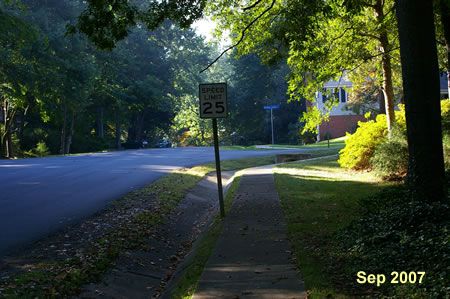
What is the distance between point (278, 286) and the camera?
6.11 m

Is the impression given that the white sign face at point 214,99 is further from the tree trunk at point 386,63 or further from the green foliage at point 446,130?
the tree trunk at point 386,63

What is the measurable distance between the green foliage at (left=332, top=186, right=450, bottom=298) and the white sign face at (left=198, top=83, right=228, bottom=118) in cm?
458

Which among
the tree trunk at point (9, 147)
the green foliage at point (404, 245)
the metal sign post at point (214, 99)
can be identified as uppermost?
the metal sign post at point (214, 99)

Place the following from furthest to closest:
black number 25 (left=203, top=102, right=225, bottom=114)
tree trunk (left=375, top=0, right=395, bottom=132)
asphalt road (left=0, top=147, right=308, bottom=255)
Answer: tree trunk (left=375, top=0, right=395, bottom=132), black number 25 (left=203, top=102, right=225, bottom=114), asphalt road (left=0, top=147, right=308, bottom=255)

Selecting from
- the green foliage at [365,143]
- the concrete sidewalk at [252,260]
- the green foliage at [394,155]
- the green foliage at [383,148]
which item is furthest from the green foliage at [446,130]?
the concrete sidewalk at [252,260]

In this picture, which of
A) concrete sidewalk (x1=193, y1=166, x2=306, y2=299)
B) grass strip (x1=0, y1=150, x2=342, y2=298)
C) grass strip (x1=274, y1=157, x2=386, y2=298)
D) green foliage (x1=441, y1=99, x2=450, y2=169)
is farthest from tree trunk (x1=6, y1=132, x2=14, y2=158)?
green foliage (x1=441, y1=99, x2=450, y2=169)

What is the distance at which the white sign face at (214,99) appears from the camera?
11.5 metres

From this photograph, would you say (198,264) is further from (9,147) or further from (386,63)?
(9,147)

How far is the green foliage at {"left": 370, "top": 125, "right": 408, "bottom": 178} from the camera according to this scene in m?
15.2

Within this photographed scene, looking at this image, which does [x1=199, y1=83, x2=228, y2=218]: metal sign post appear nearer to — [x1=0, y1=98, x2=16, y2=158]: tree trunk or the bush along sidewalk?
the bush along sidewalk

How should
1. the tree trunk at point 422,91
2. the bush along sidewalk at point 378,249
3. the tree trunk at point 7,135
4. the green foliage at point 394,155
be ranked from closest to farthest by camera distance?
the bush along sidewalk at point 378,249 < the tree trunk at point 422,91 < the green foliage at point 394,155 < the tree trunk at point 7,135

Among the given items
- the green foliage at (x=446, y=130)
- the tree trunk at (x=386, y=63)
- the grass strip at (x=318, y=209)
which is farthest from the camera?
the tree trunk at (x=386, y=63)

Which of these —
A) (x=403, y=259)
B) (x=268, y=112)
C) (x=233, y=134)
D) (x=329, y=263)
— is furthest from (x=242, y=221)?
(x=233, y=134)

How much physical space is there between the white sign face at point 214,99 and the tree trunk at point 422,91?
4821 mm
